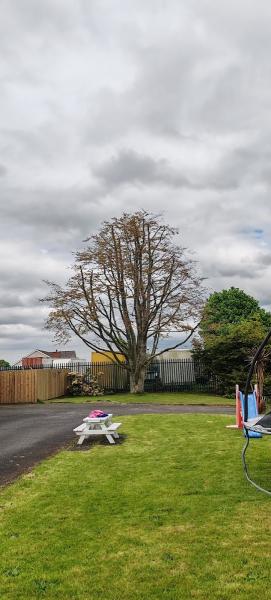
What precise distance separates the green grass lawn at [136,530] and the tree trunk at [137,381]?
69.0ft

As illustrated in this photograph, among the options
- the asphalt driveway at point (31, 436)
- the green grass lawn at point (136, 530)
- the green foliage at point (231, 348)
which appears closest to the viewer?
the green grass lawn at point (136, 530)

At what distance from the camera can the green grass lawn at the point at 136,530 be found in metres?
3.94

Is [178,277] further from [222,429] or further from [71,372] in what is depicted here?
[222,429]

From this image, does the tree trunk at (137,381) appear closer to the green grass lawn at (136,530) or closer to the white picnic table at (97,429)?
the white picnic table at (97,429)

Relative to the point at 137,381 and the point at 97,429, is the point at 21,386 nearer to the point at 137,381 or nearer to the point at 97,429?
the point at 137,381

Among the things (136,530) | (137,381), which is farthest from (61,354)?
(136,530)

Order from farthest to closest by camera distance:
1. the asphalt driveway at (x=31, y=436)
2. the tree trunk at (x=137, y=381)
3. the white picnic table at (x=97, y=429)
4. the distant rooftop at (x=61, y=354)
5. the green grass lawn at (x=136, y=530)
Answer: the distant rooftop at (x=61, y=354), the tree trunk at (x=137, y=381), the white picnic table at (x=97, y=429), the asphalt driveway at (x=31, y=436), the green grass lawn at (x=136, y=530)

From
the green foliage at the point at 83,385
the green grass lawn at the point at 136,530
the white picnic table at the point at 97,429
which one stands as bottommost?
the green grass lawn at the point at 136,530

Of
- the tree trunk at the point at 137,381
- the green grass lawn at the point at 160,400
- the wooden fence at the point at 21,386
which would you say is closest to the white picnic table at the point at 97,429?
the green grass lawn at the point at 160,400

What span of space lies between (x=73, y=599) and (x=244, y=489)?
11.3 feet

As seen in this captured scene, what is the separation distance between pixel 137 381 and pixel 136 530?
82.3 ft

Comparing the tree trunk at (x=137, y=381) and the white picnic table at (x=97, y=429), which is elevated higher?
the tree trunk at (x=137, y=381)

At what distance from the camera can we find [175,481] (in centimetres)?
711

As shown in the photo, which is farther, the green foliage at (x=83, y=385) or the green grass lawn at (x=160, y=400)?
the green foliage at (x=83, y=385)
